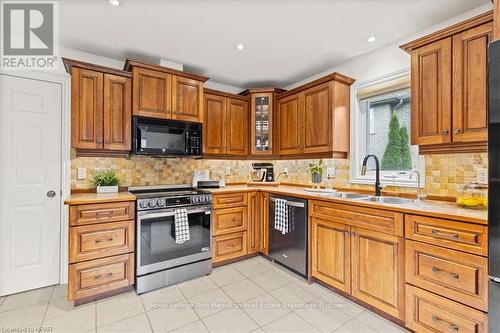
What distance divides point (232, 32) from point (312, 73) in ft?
4.82

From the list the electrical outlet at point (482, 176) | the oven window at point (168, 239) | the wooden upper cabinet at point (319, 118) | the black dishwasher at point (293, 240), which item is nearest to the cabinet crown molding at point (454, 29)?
the wooden upper cabinet at point (319, 118)

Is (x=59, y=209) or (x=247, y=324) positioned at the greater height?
(x=59, y=209)

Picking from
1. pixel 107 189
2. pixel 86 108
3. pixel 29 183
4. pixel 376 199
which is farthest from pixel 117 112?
pixel 376 199

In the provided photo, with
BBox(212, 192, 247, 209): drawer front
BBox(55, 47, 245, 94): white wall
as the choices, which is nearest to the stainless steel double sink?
BBox(212, 192, 247, 209): drawer front

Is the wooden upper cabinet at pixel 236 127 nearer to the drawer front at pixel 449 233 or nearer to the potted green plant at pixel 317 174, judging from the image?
the potted green plant at pixel 317 174

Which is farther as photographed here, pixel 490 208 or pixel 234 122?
pixel 234 122

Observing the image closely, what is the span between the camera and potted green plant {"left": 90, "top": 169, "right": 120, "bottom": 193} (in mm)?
2732

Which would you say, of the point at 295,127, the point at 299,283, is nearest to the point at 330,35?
the point at 295,127

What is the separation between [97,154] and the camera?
2723 millimetres

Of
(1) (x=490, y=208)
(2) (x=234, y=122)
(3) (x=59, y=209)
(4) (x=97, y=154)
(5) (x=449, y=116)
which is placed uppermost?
(2) (x=234, y=122)

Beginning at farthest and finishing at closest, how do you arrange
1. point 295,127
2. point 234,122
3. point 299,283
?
point 234,122 → point 295,127 → point 299,283

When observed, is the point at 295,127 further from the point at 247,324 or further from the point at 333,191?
the point at 247,324

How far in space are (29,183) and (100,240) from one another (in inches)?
40.1

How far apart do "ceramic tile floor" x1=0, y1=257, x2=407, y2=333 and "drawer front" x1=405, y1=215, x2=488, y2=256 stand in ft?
2.52
